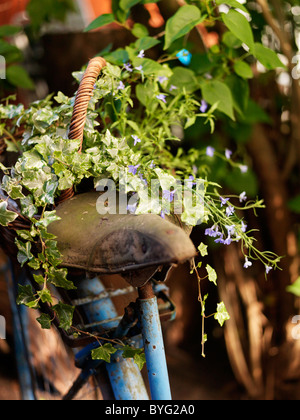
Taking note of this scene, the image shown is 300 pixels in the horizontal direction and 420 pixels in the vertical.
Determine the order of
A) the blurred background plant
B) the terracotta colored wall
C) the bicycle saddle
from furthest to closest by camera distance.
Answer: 1. the terracotta colored wall
2. the blurred background plant
3. the bicycle saddle

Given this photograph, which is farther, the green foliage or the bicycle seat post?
the green foliage

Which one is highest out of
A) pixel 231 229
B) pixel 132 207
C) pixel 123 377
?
pixel 132 207

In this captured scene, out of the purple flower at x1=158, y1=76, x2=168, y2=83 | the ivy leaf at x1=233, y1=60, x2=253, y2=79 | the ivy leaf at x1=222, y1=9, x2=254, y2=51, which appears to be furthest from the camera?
the ivy leaf at x1=233, y1=60, x2=253, y2=79

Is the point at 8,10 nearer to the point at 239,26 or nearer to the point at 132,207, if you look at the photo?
the point at 239,26

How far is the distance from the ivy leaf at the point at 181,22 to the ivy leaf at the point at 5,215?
44 cm

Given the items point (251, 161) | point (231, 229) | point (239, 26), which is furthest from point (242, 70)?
point (251, 161)

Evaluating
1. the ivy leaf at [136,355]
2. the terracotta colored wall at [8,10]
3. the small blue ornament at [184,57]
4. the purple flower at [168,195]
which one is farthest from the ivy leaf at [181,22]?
the terracotta colored wall at [8,10]

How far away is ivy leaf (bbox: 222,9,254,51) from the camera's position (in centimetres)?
93

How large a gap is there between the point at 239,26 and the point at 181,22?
11 centimetres

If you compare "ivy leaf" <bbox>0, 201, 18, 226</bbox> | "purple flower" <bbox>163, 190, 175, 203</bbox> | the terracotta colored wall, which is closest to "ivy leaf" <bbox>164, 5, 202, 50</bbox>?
"purple flower" <bbox>163, 190, 175, 203</bbox>

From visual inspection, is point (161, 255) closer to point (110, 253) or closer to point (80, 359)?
point (110, 253)

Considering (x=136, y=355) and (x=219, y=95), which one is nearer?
(x=136, y=355)

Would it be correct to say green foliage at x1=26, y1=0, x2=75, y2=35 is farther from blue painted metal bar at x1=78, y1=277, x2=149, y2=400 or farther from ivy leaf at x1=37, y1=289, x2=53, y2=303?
ivy leaf at x1=37, y1=289, x2=53, y2=303

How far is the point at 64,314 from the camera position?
781 millimetres
